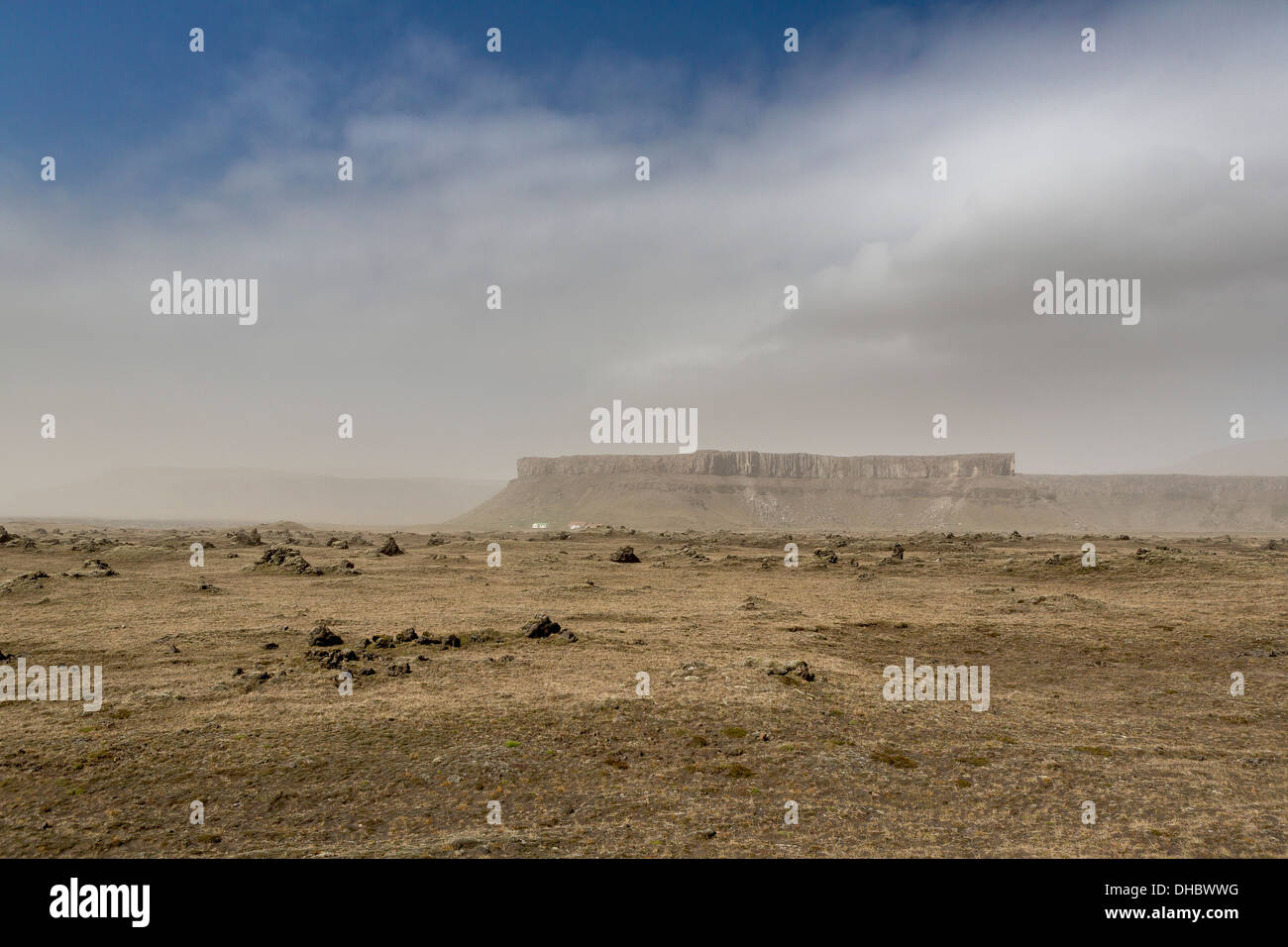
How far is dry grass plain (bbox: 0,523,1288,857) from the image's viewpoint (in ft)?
29.3

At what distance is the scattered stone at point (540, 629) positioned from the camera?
2347 centimetres

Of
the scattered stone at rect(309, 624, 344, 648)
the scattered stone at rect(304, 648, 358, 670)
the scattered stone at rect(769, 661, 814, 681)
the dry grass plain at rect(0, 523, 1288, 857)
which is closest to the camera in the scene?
the dry grass plain at rect(0, 523, 1288, 857)

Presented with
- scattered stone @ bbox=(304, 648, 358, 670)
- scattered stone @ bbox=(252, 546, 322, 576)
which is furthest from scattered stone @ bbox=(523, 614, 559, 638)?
scattered stone @ bbox=(252, 546, 322, 576)

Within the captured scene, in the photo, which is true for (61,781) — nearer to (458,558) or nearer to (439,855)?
(439,855)

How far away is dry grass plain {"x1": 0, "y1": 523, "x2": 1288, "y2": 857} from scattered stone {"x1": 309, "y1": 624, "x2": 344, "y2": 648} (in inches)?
22.3

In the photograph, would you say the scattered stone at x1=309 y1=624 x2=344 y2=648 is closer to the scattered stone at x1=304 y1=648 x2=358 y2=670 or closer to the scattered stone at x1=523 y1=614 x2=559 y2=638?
the scattered stone at x1=304 y1=648 x2=358 y2=670

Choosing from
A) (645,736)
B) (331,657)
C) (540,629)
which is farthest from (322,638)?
(645,736)

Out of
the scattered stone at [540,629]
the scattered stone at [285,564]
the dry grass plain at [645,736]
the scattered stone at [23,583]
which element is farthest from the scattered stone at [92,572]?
the scattered stone at [540,629]

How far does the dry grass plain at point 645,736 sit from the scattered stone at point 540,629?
1.04 m

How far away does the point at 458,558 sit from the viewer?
192ft

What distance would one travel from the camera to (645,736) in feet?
43.1
